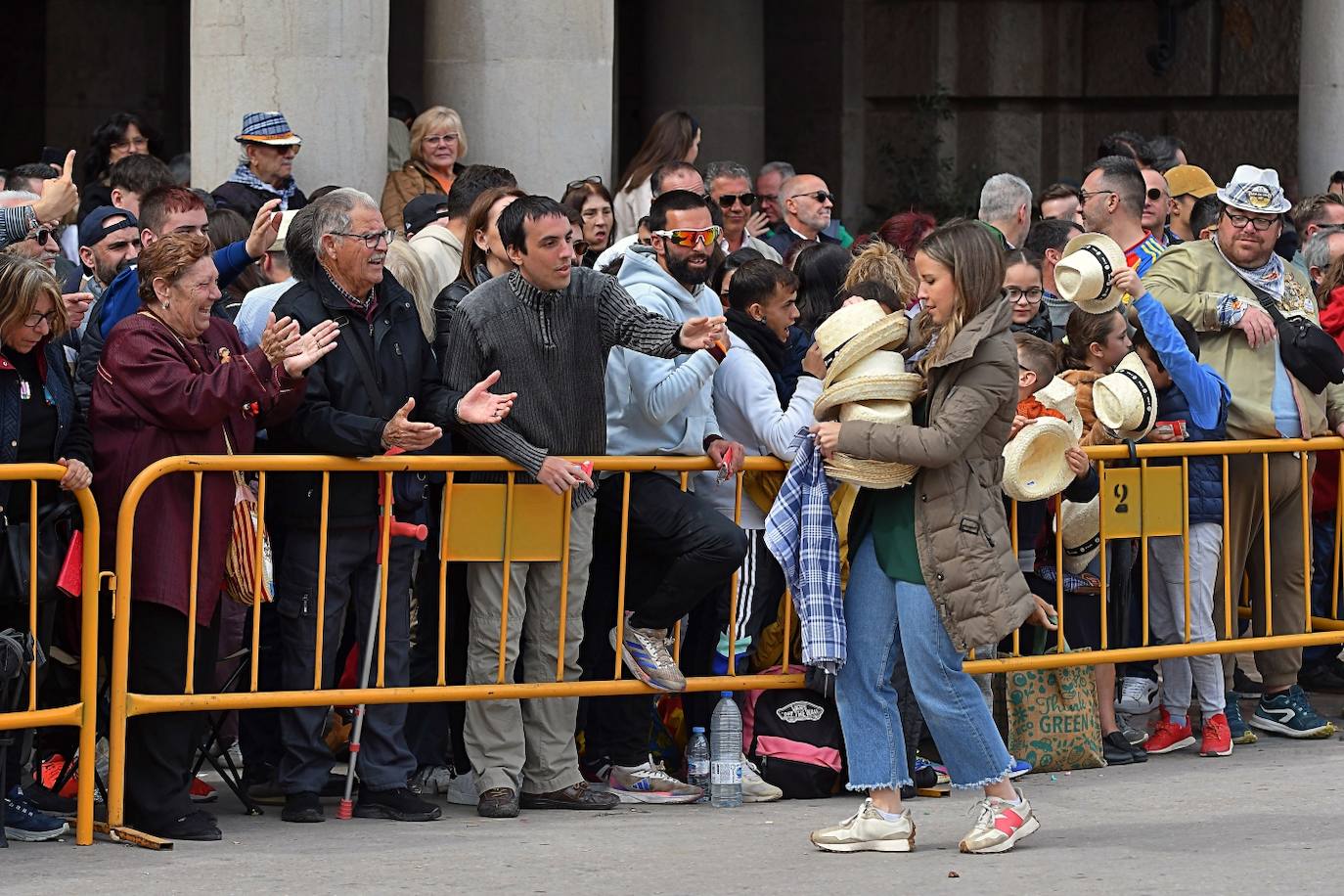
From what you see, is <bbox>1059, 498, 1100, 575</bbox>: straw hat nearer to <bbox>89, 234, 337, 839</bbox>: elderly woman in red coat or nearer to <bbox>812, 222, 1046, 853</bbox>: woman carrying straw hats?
<bbox>812, 222, 1046, 853</bbox>: woman carrying straw hats

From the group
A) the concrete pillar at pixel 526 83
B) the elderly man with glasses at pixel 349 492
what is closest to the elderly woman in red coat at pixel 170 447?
the elderly man with glasses at pixel 349 492

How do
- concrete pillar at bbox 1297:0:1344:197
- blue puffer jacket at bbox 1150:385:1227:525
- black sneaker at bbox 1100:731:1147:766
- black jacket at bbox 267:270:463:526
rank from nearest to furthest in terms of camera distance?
black jacket at bbox 267:270:463:526 → black sneaker at bbox 1100:731:1147:766 → blue puffer jacket at bbox 1150:385:1227:525 → concrete pillar at bbox 1297:0:1344:197

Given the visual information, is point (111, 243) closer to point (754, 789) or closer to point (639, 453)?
point (639, 453)

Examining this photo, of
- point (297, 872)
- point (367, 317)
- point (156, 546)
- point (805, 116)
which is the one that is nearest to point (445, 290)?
point (367, 317)

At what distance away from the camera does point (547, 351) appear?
24.7ft

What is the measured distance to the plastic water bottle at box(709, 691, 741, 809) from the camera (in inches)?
307

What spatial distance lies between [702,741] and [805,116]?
12.0 meters

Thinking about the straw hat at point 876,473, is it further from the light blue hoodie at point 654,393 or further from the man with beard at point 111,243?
the man with beard at point 111,243

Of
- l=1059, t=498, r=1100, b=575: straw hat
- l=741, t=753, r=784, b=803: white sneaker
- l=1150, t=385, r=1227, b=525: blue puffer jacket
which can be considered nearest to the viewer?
l=741, t=753, r=784, b=803: white sneaker

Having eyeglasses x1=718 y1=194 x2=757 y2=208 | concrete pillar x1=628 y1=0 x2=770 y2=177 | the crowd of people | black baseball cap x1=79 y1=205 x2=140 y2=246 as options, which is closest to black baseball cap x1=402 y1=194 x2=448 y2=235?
the crowd of people

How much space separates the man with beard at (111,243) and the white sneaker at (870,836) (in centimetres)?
333

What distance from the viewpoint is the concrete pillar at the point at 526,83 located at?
37.7 ft

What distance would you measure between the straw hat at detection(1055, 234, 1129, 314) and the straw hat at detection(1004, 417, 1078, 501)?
1.44ft

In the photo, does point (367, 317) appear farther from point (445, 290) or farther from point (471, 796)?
point (471, 796)
